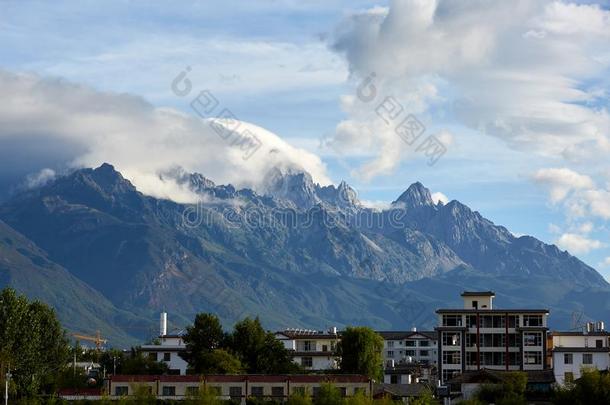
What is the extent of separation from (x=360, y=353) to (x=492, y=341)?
783 inches

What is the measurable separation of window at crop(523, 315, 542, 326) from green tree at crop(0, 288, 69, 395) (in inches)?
2545

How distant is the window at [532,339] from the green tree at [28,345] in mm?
64292

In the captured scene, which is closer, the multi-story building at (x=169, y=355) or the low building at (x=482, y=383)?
the low building at (x=482, y=383)

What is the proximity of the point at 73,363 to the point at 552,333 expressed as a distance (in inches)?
3124

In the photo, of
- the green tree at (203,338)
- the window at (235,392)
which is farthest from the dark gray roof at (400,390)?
the green tree at (203,338)

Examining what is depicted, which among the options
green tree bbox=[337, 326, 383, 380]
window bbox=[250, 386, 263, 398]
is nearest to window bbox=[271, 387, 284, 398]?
window bbox=[250, 386, 263, 398]

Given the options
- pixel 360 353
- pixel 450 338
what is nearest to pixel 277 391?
pixel 360 353

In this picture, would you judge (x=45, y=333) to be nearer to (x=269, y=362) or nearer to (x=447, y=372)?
(x=269, y=362)

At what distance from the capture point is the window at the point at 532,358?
167 meters

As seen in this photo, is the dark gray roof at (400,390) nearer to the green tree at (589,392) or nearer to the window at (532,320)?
the green tree at (589,392)

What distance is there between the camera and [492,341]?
168875 mm

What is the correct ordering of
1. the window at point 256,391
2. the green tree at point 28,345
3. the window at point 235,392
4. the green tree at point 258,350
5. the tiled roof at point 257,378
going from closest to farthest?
1. the window at point 235,392
2. the window at point 256,391
3. the tiled roof at point 257,378
4. the green tree at point 28,345
5. the green tree at point 258,350

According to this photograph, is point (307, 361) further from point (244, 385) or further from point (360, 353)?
point (244, 385)

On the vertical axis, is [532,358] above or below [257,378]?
above
